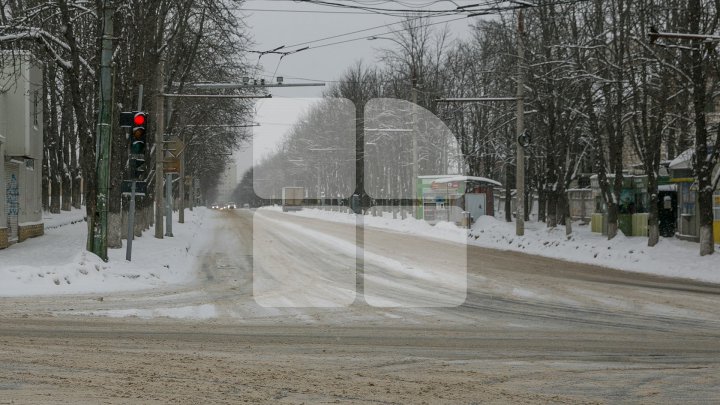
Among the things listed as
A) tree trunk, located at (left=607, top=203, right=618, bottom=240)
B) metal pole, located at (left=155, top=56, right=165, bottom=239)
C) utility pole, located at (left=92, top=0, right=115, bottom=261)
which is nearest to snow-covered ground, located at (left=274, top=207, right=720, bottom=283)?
tree trunk, located at (left=607, top=203, right=618, bottom=240)

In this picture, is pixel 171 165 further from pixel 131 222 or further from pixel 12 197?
pixel 131 222

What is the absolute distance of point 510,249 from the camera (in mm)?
31812

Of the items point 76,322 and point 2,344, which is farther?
point 76,322

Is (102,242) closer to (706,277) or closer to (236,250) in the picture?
(236,250)

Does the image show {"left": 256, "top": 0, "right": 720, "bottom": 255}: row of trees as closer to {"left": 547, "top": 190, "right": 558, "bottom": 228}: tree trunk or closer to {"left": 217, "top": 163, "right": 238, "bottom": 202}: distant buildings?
{"left": 547, "top": 190, "right": 558, "bottom": 228}: tree trunk

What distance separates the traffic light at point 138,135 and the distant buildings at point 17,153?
269 inches

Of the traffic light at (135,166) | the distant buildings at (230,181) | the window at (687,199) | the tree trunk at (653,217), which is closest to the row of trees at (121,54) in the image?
the traffic light at (135,166)

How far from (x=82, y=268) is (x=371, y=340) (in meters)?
Answer: 9.43

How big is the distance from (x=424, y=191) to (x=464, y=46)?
54.2 ft

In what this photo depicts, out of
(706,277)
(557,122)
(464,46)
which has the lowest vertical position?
(706,277)

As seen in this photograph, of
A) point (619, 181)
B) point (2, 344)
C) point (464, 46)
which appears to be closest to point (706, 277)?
point (619, 181)

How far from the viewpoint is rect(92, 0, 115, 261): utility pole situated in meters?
19.5

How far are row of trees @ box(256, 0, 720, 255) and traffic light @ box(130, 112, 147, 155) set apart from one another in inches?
211

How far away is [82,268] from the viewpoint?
18.0 metres
